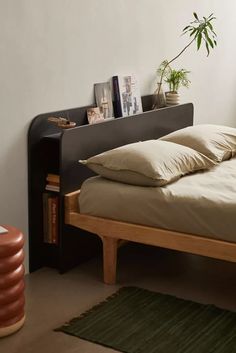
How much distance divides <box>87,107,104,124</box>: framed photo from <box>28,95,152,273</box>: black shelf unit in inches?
4.6

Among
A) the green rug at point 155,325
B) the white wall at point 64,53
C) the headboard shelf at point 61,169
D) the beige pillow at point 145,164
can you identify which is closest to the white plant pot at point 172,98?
the white wall at point 64,53

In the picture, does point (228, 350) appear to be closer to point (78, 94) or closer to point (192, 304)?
point (192, 304)

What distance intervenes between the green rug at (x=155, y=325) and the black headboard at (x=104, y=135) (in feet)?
2.42

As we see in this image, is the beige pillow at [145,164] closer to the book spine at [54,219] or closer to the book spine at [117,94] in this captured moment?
the book spine at [54,219]

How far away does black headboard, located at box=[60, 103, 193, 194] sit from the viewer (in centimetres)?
334

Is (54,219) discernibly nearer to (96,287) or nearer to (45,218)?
(45,218)

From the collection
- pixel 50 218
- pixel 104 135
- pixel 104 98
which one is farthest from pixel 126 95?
pixel 50 218

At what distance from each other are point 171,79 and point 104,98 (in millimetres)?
774

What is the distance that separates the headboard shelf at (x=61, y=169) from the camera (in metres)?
3.34

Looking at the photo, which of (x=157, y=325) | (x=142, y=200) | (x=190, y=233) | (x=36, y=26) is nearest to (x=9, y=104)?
(x=36, y=26)

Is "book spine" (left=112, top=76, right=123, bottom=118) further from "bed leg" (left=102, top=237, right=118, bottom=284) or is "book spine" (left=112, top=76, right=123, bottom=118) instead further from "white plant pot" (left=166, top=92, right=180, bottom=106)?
"bed leg" (left=102, top=237, right=118, bottom=284)

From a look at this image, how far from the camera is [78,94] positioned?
365cm

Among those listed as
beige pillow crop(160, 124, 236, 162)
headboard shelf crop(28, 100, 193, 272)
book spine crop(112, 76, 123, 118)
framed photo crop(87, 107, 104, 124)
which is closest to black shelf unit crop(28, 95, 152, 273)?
headboard shelf crop(28, 100, 193, 272)

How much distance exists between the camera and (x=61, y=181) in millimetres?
3326
